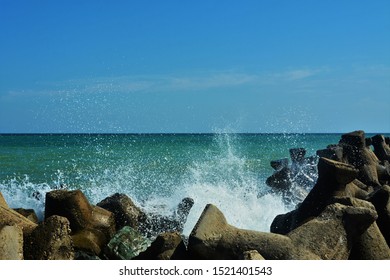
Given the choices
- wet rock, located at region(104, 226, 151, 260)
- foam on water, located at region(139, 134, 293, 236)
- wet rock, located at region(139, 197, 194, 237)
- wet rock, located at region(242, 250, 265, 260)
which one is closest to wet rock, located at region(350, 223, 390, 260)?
wet rock, located at region(242, 250, 265, 260)

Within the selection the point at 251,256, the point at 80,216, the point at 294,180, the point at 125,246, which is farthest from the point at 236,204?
the point at 251,256

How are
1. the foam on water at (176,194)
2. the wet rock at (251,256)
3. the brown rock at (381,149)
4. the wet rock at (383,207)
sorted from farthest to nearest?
1. the brown rock at (381,149)
2. the foam on water at (176,194)
3. the wet rock at (383,207)
4. the wet rock at (251,256)

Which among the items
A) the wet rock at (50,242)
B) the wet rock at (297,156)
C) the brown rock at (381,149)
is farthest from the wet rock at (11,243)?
the brown rock at (381,149)

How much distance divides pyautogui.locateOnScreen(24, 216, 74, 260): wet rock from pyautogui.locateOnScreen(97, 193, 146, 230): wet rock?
2.27 metres

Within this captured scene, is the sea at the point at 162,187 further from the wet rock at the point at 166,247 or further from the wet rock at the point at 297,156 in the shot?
the wet rock at the point at 166,247

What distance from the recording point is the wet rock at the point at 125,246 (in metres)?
6.09

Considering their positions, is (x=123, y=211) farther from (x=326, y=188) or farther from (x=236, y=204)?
(x=236, y=204)

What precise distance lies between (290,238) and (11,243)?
2.03 meters

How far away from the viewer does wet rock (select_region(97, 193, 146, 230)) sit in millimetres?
7496

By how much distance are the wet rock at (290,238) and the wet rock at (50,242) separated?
1003mm

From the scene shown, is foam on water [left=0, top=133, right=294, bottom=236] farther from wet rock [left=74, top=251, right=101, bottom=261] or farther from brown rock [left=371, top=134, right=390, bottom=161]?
brown rock [left=371, top=134, right=390, bottom=161]

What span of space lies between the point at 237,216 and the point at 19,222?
4806 millimetres
